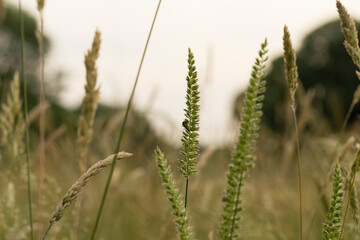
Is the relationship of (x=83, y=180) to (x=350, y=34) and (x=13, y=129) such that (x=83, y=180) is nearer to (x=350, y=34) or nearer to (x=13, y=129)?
(x=350, y=34)

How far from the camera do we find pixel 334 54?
70.6 feet

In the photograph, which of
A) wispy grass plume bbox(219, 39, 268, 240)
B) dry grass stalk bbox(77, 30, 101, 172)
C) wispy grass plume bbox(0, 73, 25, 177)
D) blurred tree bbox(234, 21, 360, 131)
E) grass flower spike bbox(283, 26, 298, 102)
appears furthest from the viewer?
blurred tree bbox(234, 21, 360, 131)

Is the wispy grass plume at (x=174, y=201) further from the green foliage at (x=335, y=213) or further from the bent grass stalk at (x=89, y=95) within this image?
the bent grass stalk at (x=89, y=95)

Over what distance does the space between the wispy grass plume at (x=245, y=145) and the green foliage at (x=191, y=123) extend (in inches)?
2.9

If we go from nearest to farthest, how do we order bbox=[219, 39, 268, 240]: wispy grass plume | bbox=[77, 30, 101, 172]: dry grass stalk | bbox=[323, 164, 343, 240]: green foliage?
bbox=[219, 39, 268, 240]: wispy grass plume → bbox=[323, 164, 343, 240]: green foliage → bbox=[77, 30, 101, 172]: dry grass stalk

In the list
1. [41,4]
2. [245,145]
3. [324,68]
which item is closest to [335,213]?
[245,145]

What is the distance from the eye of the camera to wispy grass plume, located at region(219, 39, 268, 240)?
611 mm

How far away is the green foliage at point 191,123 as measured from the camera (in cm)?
65

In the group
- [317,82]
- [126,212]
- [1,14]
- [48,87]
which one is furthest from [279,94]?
[1,14]

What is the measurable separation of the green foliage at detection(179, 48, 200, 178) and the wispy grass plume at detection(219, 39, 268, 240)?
0.07 meters

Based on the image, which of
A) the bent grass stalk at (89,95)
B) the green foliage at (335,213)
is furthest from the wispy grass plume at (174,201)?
the bent grass stalk at (89,95)

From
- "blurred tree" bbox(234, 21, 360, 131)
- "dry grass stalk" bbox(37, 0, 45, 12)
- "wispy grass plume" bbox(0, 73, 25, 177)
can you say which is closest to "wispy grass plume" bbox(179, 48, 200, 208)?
"dry grass stalk" bbox(37, 0, 45, 12)

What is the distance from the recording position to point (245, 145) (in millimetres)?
612

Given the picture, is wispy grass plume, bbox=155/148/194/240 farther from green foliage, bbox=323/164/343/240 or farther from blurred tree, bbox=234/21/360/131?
blurred tree, bbox=234/21/360/131
